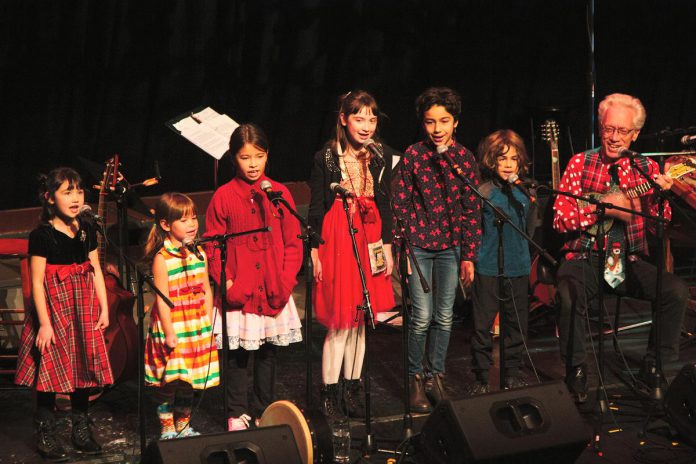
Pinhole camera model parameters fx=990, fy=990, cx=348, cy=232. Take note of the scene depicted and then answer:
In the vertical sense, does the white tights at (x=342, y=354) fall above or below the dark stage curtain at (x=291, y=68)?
below

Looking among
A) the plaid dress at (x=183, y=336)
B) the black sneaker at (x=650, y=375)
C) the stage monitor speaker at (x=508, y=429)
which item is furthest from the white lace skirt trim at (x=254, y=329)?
the black sneaker at (x=650, y=375)

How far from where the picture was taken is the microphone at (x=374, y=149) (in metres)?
4.51

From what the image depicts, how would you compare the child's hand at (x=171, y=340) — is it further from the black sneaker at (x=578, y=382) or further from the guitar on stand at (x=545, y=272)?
the guitar on stand at (x=545, y=272)

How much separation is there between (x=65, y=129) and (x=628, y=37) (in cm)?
550

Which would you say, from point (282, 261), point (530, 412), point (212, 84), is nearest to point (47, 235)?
point (282, 261)

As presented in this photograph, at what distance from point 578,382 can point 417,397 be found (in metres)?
0.91

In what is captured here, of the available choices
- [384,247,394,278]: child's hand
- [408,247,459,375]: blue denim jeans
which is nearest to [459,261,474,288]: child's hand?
[408,247,459,375]: blue denim jeans

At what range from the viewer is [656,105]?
9844 millimetres

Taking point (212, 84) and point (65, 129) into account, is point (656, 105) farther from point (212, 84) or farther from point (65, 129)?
point (65, 129)

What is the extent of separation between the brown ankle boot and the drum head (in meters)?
1.14

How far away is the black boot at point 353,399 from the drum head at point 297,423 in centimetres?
84

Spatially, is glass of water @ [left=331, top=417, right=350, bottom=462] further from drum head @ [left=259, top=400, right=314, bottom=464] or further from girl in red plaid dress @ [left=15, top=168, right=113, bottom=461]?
girl in red plaid dress @ [left=15, top=168, right=113, bottom=461]

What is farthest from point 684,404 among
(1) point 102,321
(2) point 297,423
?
(1) point 102,321

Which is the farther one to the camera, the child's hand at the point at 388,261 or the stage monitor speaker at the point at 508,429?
the child's hand at the point at 388,261
